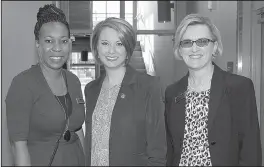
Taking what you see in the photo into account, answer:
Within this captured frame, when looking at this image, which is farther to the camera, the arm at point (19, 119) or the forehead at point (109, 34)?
the forehead at point (109, 34)

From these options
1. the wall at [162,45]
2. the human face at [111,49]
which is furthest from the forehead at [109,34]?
the wall at [162,45]

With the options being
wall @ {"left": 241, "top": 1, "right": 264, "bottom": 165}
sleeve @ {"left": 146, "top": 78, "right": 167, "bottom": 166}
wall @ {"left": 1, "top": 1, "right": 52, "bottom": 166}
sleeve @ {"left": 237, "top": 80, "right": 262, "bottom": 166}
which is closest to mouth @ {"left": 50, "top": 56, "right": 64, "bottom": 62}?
sleeve @ {"left": 146, "top": 78, "right": 167, "bottom": 166}

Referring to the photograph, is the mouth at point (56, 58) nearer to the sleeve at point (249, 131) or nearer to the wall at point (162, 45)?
the sleeve at point (249, 131)

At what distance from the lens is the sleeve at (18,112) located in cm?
195

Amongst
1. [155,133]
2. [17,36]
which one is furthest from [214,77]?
[17,36]

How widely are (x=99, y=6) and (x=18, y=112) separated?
19.4ft

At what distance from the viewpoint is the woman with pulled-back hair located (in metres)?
1.97

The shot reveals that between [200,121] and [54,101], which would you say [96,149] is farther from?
[200,121]

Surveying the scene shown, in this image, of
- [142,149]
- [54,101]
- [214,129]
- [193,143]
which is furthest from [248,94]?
[54,101]

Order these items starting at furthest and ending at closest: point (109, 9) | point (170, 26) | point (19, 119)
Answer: point (170, 26) → point (109, 9) → point (19, 119)

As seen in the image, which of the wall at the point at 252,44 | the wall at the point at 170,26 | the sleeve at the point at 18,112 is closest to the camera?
the sleeve at the point at 18,112

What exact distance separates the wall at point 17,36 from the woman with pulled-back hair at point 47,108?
3.38 m

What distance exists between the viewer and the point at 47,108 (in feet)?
6.81

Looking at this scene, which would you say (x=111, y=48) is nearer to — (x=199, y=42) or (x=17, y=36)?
(x=199, y=42)
